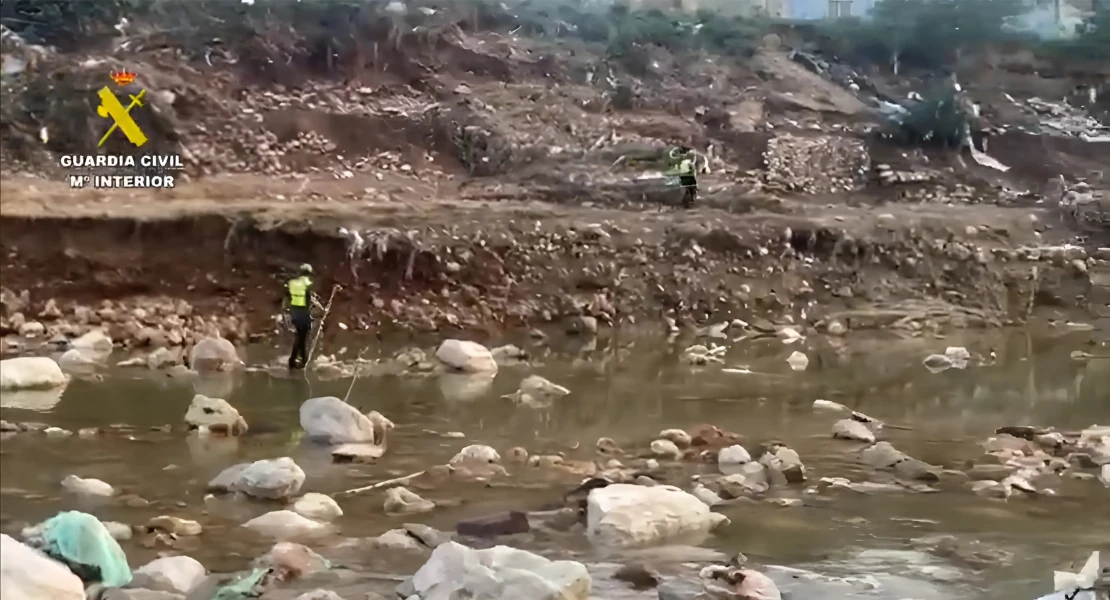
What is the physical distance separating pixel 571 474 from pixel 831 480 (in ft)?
1.82

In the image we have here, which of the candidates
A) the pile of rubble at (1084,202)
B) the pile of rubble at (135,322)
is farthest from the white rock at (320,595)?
the pile of rubble at (1084,202)

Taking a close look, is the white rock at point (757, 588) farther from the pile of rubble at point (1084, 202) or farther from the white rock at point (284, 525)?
the pile of rubble at point (1084, 202)

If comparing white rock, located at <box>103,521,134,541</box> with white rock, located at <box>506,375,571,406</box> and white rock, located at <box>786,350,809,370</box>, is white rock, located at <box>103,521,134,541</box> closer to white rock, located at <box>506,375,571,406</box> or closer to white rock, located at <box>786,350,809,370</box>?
white rock, located at <box>506,375,571,406</box>

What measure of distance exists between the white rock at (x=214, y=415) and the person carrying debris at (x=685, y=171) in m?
1.09

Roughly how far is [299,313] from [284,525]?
45 cm

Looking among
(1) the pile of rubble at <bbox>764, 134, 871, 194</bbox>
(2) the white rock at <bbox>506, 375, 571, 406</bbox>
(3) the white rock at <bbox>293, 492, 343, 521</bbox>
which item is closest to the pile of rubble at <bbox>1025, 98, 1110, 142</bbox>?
(1) the pile of rubble at <bbox>764, 134, 871, 194</bbox>

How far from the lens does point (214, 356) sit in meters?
1.84

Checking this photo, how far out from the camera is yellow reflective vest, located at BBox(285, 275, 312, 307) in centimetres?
186

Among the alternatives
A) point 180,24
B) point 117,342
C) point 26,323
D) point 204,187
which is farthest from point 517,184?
point 26,323

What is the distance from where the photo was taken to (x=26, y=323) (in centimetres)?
182

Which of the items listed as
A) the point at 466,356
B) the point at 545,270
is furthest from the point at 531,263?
the point at 466,356

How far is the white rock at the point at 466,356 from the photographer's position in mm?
1890

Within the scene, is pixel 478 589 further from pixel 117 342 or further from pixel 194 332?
pixel 117 342

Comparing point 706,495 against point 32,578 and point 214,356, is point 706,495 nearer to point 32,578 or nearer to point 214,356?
point 214,356
